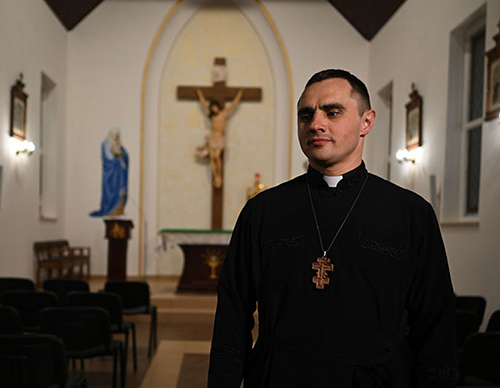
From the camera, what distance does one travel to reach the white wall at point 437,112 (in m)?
7.07

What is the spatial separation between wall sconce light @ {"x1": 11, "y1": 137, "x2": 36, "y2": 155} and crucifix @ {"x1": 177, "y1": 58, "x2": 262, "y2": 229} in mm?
3912

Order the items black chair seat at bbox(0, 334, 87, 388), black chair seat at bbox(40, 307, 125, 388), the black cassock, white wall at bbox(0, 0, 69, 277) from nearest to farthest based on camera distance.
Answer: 1. the black cassock
2. black chair seat at bbox(0, 334, 87, 388)
3. black chair seat at bbox(40, 307, 125, 388)
4. white wall at bbox(0, 0, 69, 277)

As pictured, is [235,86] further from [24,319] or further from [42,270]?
[24,319]

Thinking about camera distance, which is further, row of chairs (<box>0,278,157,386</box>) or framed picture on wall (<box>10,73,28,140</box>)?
framed picture on wall (<box>10,73,28,140</box>)

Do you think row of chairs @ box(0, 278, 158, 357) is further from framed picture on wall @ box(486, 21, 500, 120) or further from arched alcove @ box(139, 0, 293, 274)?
arched alcove @ box(139, 0, 293, 274)

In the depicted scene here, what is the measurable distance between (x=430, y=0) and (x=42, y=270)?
8196 millimetres

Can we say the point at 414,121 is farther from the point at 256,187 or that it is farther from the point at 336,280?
the point at 336,280

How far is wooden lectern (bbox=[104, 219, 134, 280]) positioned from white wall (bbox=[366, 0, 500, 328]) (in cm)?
490

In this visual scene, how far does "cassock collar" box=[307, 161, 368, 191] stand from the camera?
1.97 metres

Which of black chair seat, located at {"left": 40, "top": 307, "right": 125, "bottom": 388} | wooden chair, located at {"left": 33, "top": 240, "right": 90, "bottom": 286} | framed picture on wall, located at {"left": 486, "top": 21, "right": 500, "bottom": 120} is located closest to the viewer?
black chair seat, located at {"left": 40, "top": 307, "right": 125, "bottom": 388}

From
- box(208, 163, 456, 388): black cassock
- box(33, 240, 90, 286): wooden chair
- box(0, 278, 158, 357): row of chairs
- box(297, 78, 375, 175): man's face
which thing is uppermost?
box(297, 78, 375, 175): man's face

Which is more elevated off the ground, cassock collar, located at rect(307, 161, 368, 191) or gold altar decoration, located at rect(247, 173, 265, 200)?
cassock collar, located at rect(307, 161, 368, 191)

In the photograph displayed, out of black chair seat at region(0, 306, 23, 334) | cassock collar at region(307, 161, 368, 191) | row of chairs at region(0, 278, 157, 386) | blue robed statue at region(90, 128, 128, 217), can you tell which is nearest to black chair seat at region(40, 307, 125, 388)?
row of chairs at region(0, 278, 157, 386)

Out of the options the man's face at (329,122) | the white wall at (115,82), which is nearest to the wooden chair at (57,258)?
the white wall at (115,82)
